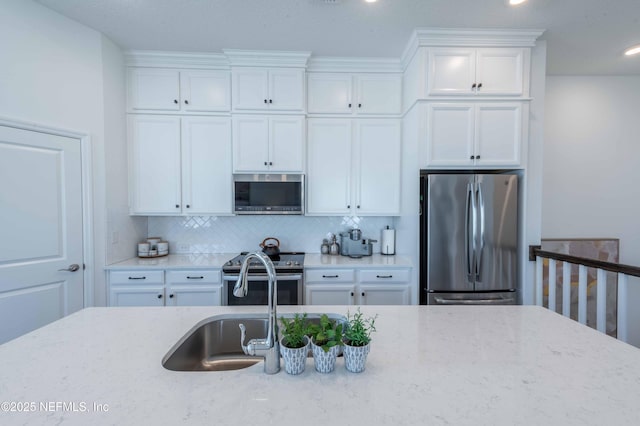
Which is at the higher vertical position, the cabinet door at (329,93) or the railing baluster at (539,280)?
the cabinet door at (329,93)

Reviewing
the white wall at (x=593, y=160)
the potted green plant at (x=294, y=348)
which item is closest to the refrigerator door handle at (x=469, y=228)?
the white wall at (x=593, y=160)

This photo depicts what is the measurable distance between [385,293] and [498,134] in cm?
173

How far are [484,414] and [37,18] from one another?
3452mm

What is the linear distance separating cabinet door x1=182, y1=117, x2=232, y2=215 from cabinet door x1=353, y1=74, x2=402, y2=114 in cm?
137

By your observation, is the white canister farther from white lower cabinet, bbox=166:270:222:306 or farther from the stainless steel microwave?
the stainless steel microwave

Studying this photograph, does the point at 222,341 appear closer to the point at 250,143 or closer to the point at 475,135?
the point at 250,143

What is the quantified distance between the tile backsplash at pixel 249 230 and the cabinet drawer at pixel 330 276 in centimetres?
63

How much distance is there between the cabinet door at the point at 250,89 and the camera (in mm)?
2785

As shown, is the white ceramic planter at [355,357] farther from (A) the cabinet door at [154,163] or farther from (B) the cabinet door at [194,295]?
(A) the cabinet door at [154,163]

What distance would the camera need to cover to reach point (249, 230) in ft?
10.5

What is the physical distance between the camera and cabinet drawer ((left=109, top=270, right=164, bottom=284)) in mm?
2525

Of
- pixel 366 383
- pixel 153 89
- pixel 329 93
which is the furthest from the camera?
pixel 329 93

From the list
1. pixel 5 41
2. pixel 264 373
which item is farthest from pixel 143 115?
pixel 264 373

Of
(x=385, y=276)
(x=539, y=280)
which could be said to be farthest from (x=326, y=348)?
(x=539, y=280)
